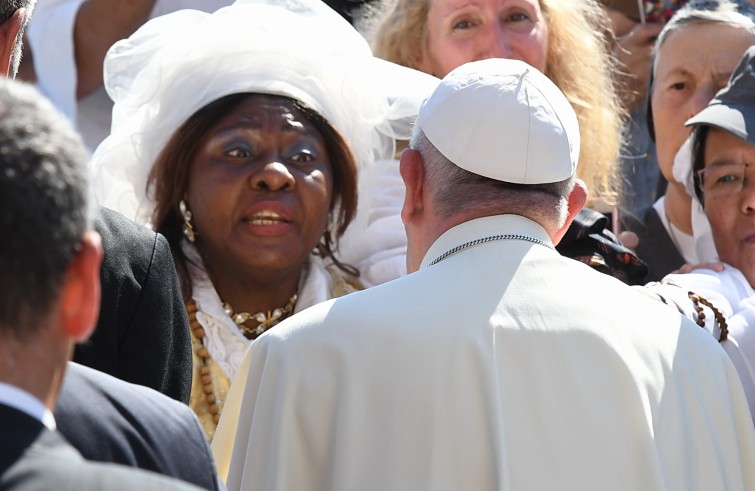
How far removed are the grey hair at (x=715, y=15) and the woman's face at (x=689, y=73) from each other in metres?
0.02

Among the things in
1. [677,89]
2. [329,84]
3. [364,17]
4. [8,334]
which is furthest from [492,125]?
[364,17]

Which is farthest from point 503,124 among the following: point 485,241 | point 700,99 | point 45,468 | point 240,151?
point 700,99

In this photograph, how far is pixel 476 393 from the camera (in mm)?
2695

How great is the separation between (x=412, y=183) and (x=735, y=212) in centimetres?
155

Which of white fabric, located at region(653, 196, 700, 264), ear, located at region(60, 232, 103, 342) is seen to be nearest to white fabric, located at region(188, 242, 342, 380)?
white fabric, located at region(653, 196, 700, 264)

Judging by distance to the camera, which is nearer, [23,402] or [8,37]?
[23,402]

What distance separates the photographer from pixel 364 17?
5.88 metres

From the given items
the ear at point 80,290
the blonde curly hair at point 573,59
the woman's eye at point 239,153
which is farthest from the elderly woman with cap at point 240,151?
the ear at point 80,290

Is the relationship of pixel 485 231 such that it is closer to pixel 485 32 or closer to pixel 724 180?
pixel 724 180

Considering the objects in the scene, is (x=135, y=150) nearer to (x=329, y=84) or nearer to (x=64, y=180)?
(x=329, y=84)

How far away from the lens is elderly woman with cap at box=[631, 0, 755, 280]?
4.90 meters

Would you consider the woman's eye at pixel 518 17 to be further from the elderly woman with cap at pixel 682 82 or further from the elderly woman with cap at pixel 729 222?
the elderly woman with cap at pixel 729 222

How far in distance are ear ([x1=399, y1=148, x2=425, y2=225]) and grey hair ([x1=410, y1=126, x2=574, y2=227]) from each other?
29mm

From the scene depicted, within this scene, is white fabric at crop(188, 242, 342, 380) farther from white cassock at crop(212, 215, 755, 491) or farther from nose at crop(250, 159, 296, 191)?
white cassock at crop(212, 215, 755, 491)
